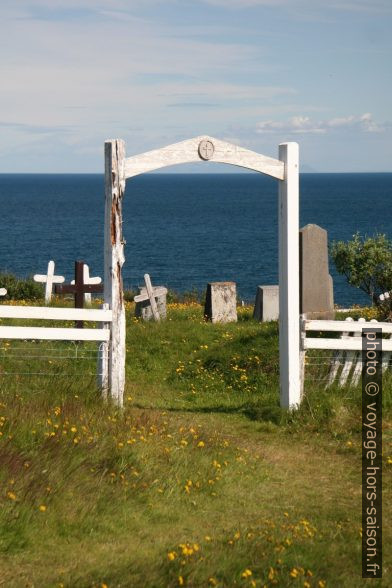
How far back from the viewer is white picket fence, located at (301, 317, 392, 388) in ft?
41.1

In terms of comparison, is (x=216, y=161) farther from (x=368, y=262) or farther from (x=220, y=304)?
(x=368, y=262)

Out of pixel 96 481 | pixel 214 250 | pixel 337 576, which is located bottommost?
pixel 337 576

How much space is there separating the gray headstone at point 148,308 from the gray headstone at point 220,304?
1.06m

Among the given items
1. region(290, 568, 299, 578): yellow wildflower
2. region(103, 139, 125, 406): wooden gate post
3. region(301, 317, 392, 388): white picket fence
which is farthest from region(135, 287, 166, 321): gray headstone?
region(290, 568, 299, 578): yellow wildflower

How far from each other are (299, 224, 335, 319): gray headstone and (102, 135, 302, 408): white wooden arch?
682 cm

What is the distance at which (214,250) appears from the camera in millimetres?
86625

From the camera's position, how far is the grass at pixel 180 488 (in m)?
7.05

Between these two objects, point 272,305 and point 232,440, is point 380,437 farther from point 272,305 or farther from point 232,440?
point 272,305

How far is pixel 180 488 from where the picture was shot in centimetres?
902

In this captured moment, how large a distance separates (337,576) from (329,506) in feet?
6.76

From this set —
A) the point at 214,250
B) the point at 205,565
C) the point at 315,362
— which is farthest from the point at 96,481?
the point at 214,250

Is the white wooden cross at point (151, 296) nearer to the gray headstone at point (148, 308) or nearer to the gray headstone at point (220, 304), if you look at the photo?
the gray headstone at point (148, 308)

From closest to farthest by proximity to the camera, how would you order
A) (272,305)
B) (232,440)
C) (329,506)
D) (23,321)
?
(329,506) → (232,440) → (23,321) → (272,305)

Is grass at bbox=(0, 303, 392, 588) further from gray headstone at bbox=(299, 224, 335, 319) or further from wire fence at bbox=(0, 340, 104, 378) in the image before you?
gray headstone at bbox=(299, 224, 335, 319)
